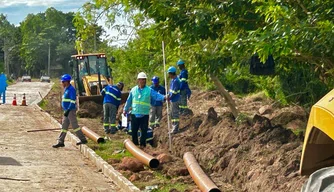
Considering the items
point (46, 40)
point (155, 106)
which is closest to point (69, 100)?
point (155, 106)

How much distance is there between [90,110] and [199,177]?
53.9ft

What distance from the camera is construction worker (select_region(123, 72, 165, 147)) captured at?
15.0 meters

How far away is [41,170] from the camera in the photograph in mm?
12531

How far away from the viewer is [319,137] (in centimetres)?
510

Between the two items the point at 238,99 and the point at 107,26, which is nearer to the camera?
the point at 107,26

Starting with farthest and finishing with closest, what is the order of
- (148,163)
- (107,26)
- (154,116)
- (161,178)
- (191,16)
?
(107,26) → (154,116) → (191,16) → (148,163) → (161,178)

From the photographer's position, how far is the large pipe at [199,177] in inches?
354

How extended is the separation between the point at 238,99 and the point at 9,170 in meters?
17.8

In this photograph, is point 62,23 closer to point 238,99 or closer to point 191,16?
point 238,99

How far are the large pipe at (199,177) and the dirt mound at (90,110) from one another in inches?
552

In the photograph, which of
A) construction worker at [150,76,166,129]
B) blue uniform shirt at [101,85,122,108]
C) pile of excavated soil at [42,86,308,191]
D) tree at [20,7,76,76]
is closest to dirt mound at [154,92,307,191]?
pile of excavated soil at [42,86,308,191]

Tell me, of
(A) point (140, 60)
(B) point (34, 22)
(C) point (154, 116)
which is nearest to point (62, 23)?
(B) point (34, 22)

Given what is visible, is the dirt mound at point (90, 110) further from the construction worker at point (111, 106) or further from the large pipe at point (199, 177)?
the large pipe at point (199, 177)

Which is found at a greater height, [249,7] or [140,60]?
[249,7]
